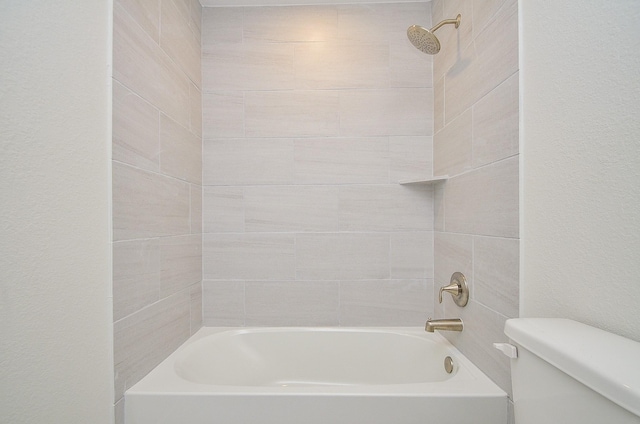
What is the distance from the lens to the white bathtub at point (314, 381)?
1.15 metres

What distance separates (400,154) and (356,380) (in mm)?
1228

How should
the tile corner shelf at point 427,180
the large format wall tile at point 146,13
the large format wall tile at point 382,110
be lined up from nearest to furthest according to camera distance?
the large format wall tile at point 146,13
the tile corner shelf at point 427,180
the large format wall tile at point 382,110

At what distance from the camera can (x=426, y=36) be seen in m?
1.51

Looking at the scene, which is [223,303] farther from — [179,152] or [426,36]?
[426,36]

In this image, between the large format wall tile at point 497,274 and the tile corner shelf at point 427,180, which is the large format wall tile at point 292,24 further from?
the large format wall tile at point 497,274

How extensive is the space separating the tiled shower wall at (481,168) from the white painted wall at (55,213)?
1263 millimetres

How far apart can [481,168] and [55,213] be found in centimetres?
136

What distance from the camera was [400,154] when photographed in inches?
76.4

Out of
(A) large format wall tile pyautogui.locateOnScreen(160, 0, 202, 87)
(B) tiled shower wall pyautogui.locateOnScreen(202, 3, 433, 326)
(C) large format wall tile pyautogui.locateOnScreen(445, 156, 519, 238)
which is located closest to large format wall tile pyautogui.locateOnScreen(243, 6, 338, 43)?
(B) tiled shower wall pyautogui.locateOnScreen(202, 3, 433, 326)

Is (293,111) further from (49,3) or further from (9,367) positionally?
(9,367)

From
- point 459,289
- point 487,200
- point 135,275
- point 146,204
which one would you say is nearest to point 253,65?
point 146,204

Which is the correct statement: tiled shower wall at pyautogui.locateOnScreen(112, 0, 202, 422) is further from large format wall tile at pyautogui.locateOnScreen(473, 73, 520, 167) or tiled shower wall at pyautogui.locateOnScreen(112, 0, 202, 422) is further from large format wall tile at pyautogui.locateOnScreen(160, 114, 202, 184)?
large format wall tile at pyautogui.locateOnScreen(473, 73, 520, 167)

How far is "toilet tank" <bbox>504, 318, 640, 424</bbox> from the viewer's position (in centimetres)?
54

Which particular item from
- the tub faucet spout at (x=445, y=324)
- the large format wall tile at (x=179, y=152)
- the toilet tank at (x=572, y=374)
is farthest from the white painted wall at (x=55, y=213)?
the tub faucet spout at (x=445, y=324)
